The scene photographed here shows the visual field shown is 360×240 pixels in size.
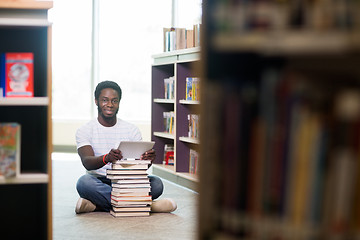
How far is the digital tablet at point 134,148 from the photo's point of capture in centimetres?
391

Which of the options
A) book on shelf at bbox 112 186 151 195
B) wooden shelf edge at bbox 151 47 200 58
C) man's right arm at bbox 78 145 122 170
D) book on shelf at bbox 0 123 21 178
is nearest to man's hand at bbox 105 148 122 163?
man's right arm at bbox 78 145 122 170

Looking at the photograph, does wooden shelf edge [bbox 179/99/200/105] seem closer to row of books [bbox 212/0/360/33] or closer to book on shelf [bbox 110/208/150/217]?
book on shelf [bbox 110/208/150/217]

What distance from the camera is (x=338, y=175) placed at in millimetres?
1164

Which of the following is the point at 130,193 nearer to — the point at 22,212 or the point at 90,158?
the point at 90,158

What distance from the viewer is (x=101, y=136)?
168 inches

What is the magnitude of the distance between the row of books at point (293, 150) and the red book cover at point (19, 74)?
1517mm

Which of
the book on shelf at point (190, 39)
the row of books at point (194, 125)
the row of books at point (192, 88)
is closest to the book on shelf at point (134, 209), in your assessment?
the row of books at point (194, 125)

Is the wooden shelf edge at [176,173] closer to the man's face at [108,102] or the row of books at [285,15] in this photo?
the man's face at [108,102]

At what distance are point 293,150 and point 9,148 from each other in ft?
5.23

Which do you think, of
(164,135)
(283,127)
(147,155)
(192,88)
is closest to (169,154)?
(164,135)

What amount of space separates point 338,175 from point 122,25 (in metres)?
8.46

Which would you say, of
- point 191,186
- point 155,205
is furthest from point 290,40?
point 191,186

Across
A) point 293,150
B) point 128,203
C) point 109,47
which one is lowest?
point 128,203

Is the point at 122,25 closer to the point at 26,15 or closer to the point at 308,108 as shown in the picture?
the point at 26,15
